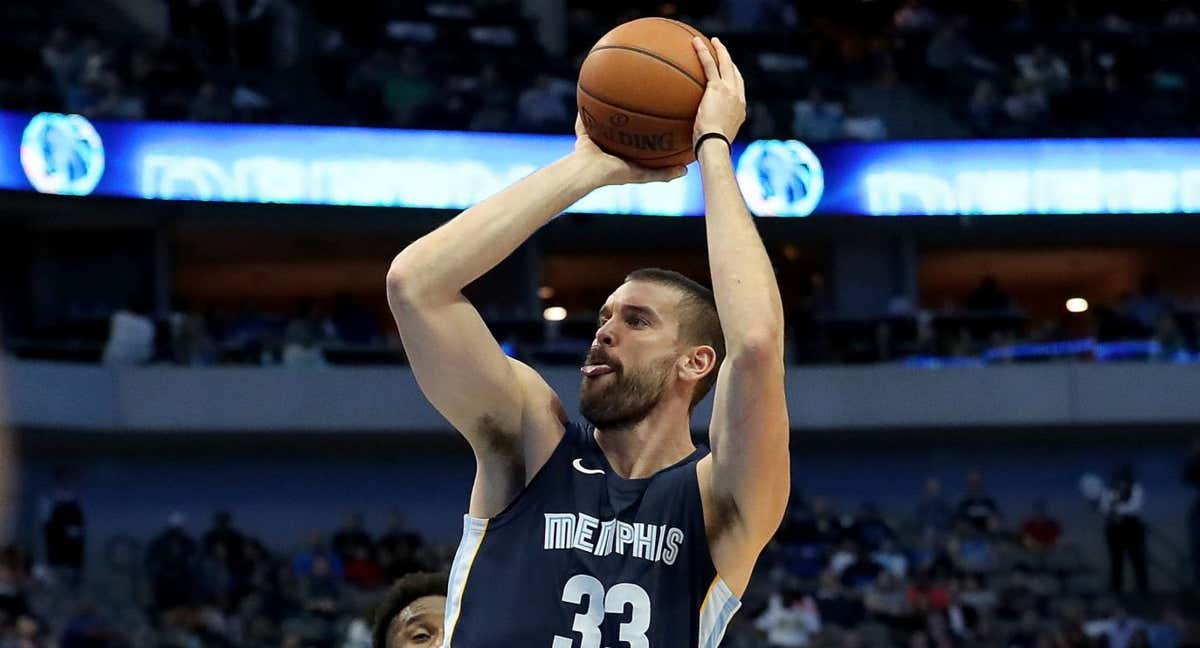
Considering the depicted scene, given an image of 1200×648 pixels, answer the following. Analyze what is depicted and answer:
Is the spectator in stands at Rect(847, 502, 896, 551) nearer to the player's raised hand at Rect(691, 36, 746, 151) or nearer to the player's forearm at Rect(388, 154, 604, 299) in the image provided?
the player's raised hand at Rect(691, 36, 746, 151)

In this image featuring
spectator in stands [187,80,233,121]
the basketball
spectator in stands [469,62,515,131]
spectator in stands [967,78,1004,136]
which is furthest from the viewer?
spectator in stands [967,78,1004,136]

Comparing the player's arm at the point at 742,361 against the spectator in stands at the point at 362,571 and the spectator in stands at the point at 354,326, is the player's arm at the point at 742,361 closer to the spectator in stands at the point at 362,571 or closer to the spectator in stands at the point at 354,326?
the spectator in stands at the point at 362,571

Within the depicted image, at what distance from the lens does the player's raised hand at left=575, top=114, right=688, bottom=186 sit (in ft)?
13.9

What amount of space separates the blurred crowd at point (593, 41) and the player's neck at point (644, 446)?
16350mm

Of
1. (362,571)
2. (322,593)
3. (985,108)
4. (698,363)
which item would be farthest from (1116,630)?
(698,363)

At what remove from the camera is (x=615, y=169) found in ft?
13.9

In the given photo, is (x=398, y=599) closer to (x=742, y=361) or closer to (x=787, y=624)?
(x=742, y=361)

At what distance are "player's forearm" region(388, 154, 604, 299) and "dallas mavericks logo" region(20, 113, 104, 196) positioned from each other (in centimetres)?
1633

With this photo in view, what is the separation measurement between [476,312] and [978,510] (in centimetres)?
1703

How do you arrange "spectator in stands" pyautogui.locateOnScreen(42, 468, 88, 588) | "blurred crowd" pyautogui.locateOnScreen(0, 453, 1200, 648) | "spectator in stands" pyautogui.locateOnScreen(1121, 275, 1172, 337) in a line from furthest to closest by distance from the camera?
"spectator in stands" pyautogui.locateOnScreen(1121, 275, 1172, 337) → "spectator in stands" pyautogui.locateOnScreen(42, 468, 88, 588) → "blurred crowd" pyautogui.locateOnScreen(0, 453, 1200, 648)

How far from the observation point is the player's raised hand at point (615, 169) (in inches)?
166

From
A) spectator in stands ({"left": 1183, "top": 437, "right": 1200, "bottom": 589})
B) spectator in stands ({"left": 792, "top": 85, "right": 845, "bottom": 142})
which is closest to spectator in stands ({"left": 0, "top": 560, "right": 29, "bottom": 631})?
spectator in stands ({"left": 792, "top": 85, "right": 845, "bottom": 142})

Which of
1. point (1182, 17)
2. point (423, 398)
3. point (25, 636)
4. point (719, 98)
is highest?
point (1182, 17)

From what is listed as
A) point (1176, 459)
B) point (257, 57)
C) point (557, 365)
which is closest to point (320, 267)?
point (257, 57)
